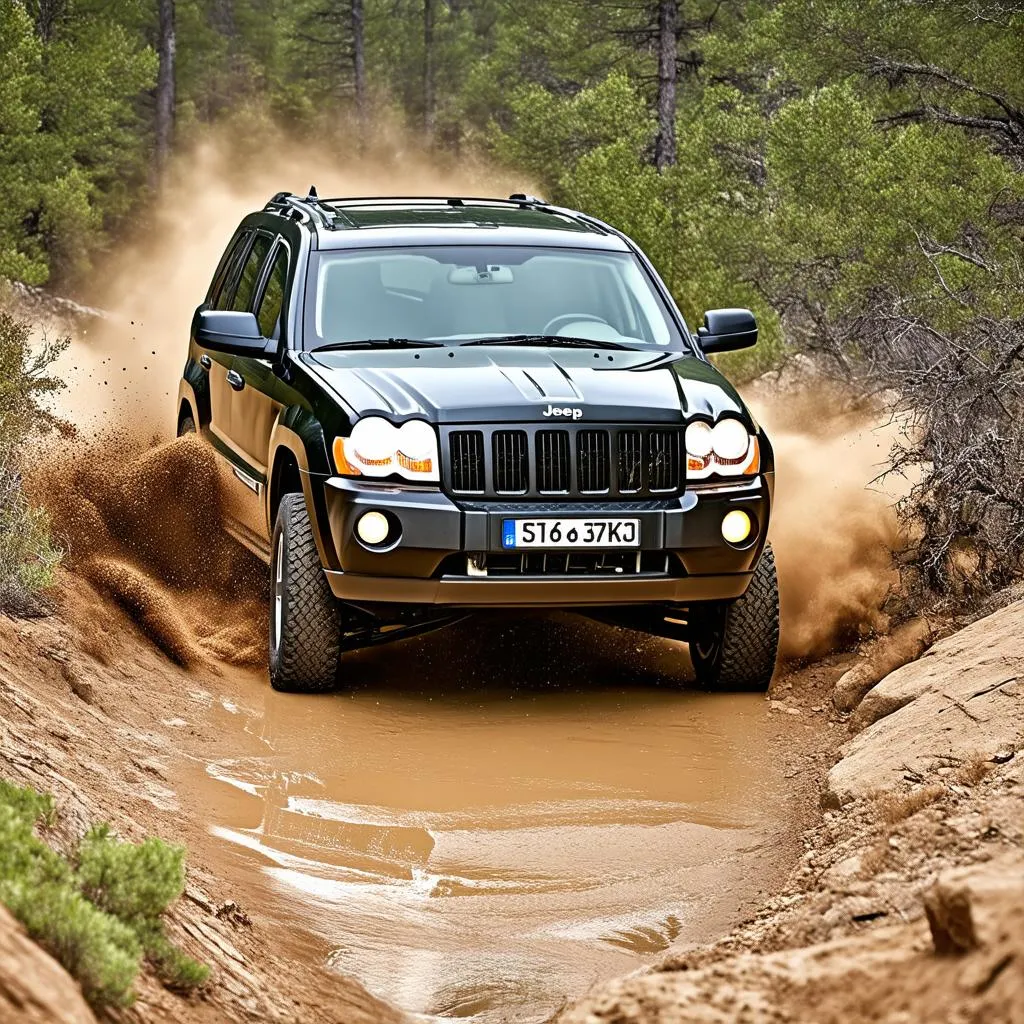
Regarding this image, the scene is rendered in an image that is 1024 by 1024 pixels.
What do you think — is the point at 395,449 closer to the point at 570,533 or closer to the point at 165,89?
the point at 570,533

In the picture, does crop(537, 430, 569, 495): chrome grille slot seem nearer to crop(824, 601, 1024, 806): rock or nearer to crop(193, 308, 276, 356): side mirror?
crop(824, 601, 1024, 806): rock

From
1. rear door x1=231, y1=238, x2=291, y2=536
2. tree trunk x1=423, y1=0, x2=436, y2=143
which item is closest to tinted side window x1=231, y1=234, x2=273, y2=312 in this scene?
rear door x1=231, y1=238, x2=291, y2=536

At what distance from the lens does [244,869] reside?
17.3 feet

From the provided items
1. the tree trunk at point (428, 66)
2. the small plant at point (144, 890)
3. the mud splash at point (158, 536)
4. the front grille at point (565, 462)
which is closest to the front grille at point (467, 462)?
the front grille at point (565, 462)

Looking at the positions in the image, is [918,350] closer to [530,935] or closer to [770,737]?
[770,737]

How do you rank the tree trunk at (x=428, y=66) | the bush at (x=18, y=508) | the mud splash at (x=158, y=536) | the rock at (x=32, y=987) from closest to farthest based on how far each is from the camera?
1. the rock at (x=32, y=987)
2. the bush at (x=18, y=508)
3. the mud splash at (x=158, y=536)
4. the tree trunk at (x=428, y=66)

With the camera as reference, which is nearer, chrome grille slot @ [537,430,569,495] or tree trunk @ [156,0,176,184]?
chrome grille slot @ [537,430,569,495]

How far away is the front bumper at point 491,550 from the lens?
6902 millimetres

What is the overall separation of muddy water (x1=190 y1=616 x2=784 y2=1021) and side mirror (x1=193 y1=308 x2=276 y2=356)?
5.08 ft

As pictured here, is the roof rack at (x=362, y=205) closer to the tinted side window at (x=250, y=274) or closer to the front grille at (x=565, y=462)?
the tinted side window at (x=250, y=274)

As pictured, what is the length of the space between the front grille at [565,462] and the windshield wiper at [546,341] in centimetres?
94

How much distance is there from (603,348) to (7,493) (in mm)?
3047

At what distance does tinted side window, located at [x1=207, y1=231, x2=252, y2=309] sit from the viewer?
9.73 m

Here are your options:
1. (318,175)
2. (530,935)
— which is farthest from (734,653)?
(318,175)
